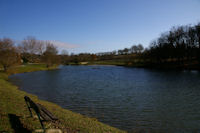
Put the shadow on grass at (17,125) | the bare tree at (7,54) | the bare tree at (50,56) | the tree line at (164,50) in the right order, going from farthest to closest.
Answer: the bare tree at (50,56), the tree line at (164,50), the bare tree at (7,54), the shadow on grass at (17,125)

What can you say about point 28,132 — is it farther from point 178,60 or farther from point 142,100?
point 178,60

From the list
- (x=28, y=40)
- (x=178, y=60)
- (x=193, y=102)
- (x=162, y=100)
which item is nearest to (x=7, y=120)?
(x=162, y=100)

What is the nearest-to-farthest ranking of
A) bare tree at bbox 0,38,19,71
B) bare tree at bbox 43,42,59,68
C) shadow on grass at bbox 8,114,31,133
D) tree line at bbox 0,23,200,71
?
shadow on grass at bbox 8,114,31,133 < bare tree at bbox 0,38,19,71 < tree line at bbox 0,23,200,71 < bare tree at bbox 43,42,59,68

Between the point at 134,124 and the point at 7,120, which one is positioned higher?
the point at 7,120

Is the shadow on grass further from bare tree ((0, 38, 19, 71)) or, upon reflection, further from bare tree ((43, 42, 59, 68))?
bare tree ((43, 42, 59, 68))

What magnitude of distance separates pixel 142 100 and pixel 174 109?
10.6 ft

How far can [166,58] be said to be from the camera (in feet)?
216

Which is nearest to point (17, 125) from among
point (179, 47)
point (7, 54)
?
point (7, 54)

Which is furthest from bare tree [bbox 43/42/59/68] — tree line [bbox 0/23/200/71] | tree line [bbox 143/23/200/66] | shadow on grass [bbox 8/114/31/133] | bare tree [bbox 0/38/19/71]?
shadow on grass [bbox 8/114/31/133]

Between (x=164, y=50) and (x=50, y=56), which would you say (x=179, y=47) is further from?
(x=50, y=56)

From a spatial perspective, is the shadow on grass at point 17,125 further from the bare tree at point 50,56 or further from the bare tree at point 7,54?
the bare tree at point 50,56

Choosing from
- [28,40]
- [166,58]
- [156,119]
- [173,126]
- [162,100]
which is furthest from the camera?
[28,40]

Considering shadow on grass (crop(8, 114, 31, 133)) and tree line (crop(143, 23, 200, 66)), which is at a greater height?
tree line (crop(143, 23, 200, 66))

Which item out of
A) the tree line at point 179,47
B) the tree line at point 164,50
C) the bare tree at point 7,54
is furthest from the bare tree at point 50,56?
the tree line at point 179,47
